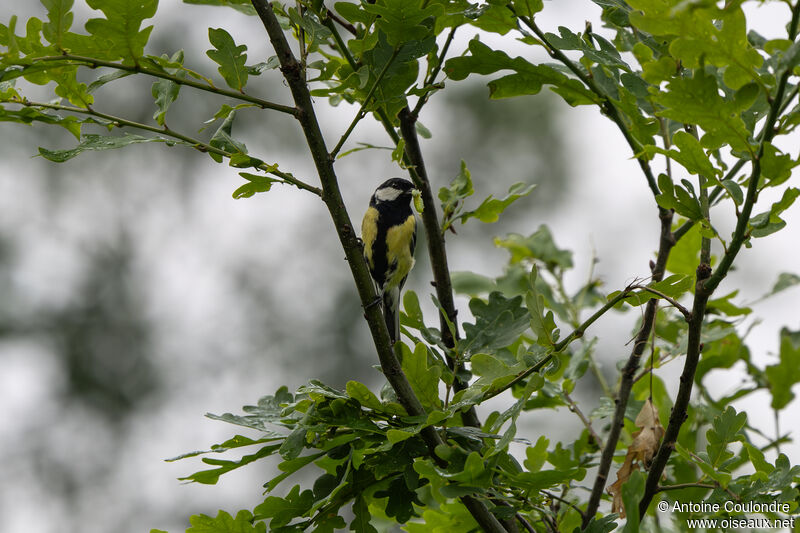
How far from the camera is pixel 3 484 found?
10383mm

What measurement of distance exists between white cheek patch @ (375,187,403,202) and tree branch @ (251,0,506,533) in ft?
6.48

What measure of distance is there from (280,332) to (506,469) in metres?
8.56

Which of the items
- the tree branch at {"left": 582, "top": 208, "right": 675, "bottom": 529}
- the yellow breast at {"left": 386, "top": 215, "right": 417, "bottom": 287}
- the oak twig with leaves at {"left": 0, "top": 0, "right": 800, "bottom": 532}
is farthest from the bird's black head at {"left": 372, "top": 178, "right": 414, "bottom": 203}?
the tree branch at {"left": 582, "top": 208, "right": 675, "bottom": 529}

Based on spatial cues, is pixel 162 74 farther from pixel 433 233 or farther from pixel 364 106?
pixel 433 233

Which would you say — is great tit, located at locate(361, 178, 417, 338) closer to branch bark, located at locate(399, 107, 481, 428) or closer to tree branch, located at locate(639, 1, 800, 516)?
branch bark, located at locate(399, 107, 481, 428)

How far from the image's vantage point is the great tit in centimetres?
310

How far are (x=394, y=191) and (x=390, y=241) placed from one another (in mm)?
292

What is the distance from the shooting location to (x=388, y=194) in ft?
11.0

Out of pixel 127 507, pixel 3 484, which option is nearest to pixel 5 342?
pixel 3 484

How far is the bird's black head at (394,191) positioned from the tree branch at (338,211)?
6.42 ft

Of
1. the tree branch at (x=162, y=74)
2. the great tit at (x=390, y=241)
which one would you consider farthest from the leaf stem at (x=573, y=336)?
the great tit at (x=390, y=241)

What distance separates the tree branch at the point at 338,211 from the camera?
1328 millimetres

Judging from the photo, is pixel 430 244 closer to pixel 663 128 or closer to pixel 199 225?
pixel 663 128

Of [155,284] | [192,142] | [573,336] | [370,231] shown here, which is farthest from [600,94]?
[155,284]
